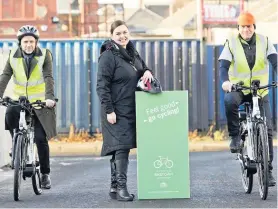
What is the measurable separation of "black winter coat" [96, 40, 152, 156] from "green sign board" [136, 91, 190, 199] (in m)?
0.13

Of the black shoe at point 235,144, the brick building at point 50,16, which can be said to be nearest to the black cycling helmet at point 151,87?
the black shoe at point 235,144

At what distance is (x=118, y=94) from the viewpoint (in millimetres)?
8656

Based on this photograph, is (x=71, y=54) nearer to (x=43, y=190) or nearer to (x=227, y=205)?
(x=43, y=190)

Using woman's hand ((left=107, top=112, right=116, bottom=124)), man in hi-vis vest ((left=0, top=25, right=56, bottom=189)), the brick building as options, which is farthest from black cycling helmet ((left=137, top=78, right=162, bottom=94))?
the brick building

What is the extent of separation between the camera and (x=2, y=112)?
12.8 meters

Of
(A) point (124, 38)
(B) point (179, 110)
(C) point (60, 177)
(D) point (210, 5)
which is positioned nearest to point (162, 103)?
(B) point (179, 110)

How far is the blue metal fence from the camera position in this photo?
17.5 metres

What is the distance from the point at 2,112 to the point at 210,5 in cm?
1216

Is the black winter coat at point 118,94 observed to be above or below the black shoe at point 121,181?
above

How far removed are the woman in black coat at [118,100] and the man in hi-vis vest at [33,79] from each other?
84 cm

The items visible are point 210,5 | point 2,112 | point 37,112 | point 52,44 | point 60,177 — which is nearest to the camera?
point 37,112

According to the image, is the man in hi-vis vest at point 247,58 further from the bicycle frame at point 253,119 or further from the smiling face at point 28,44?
the smiling face at point 28,44

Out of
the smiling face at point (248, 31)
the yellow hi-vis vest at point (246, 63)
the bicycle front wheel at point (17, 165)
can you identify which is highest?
the smiling face at point (248, 31)

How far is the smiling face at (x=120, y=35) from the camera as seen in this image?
867 centimetres
